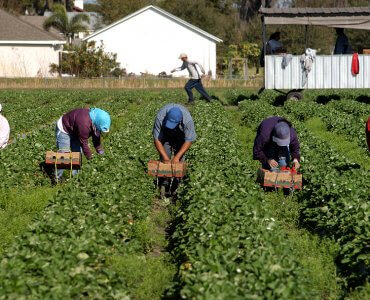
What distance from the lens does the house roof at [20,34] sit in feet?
180

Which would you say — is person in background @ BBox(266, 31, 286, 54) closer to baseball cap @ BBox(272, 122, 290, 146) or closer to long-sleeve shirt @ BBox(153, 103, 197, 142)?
long-sleeve shirt @ BBox(153, 103, 197, 142)

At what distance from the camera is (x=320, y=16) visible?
26.6 meters

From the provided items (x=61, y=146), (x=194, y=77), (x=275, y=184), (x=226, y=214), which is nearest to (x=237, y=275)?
(x=226, y=214)

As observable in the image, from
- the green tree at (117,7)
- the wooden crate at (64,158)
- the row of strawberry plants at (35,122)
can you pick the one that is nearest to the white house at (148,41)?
the green tree at (117,7)

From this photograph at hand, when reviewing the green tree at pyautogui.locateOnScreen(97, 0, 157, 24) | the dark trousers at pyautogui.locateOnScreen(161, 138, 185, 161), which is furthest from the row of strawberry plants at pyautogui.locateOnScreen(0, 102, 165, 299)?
the green tree at pyautogui.locateOnScreen(97, 0, 157, 24)

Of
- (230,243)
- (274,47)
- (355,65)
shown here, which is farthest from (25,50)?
(230,243)

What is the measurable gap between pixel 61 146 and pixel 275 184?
12.1ft

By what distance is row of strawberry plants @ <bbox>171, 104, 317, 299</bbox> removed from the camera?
233 inches

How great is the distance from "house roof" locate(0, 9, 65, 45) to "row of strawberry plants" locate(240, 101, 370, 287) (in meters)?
45.0

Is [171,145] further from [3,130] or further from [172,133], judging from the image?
[3,130]

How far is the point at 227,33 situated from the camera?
239 ft

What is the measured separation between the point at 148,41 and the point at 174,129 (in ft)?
157

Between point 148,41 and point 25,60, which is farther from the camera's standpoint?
point 148,41

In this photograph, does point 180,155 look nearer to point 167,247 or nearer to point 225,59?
point 167,247
